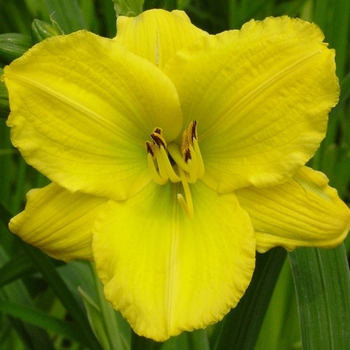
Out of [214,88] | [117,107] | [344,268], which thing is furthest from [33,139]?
[344,268]

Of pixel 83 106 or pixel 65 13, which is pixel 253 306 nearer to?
pixel 83 106

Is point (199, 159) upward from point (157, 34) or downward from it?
downward

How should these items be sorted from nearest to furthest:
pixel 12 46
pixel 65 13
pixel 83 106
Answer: pixel 83 106 < pixel 12 46 < pixel 65 13

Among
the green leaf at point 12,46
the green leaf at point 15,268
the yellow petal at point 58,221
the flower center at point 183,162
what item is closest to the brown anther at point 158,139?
the flower center at point 183,162

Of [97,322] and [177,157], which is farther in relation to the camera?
[97,322]

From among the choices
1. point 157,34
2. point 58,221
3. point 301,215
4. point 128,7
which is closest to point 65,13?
point 128,7

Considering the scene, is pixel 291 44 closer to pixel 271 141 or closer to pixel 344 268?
pixel 271 141

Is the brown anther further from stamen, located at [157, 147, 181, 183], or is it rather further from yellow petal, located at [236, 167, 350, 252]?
yellow petal, located at [236, 167, 350, 252]
